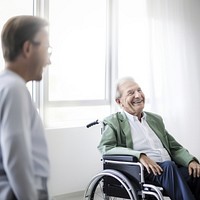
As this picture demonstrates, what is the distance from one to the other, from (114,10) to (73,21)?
0.50 m

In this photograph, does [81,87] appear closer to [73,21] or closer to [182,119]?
[73,21]

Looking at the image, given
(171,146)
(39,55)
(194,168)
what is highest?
(39,55)

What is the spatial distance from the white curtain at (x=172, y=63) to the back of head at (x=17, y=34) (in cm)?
251

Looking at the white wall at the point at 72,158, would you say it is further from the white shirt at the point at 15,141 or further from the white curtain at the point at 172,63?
the white shirt at the point at 15,141

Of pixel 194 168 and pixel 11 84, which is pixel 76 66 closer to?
pixel 194 168

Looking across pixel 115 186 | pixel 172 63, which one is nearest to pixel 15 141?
pixel 115 186

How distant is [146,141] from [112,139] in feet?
0.84

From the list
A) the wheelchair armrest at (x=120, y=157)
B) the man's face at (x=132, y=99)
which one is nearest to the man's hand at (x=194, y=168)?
the wheelchair armrest at (x=120, y=157)

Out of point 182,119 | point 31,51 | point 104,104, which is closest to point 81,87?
point 104,104

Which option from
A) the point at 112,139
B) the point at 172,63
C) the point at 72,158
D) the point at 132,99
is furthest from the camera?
the point at 172,63

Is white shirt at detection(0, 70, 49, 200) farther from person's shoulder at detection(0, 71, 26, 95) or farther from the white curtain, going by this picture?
the white curtain

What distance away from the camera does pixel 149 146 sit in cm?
249

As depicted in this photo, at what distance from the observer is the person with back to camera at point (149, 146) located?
7.16 ft

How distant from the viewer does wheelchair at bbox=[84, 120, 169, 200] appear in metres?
2.15
